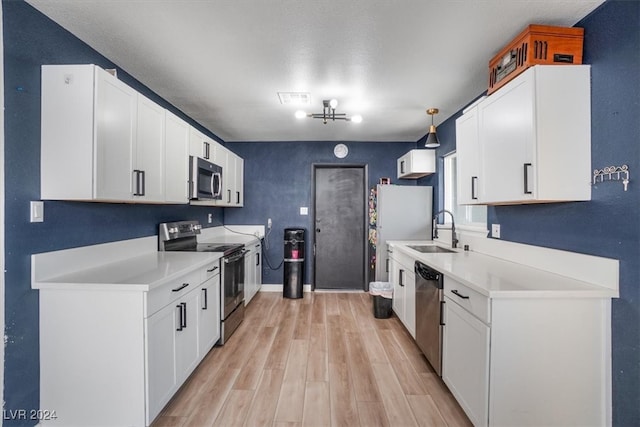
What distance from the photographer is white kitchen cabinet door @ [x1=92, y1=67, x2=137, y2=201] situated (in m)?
1.60

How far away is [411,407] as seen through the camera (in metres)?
1.85

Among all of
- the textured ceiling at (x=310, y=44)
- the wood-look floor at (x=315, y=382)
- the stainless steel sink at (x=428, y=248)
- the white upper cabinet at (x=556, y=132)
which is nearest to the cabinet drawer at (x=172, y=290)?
the wood-look floor at (x=315, y=382)

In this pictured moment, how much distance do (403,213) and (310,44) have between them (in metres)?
2.49

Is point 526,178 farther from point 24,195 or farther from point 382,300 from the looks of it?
point 24,195

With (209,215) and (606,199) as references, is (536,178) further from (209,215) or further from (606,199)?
(209,215)

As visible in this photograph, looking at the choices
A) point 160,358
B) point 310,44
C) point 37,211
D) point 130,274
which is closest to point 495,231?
point 310,44

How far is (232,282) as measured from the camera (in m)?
2.89

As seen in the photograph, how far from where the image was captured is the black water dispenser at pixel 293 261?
162 inches

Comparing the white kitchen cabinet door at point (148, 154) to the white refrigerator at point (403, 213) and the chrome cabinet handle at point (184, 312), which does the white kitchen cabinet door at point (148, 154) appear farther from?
the white refrigerator at point (403, 213)

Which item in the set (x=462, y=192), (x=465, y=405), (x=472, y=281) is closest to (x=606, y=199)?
(x=472, y=281)

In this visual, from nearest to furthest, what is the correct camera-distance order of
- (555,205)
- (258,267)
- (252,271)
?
(555,205) < (252,271) < (258,267)

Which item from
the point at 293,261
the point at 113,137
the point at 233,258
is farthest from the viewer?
the point at 293,261

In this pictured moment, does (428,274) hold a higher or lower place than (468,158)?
lower

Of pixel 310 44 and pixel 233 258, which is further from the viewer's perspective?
pixel 233 258
